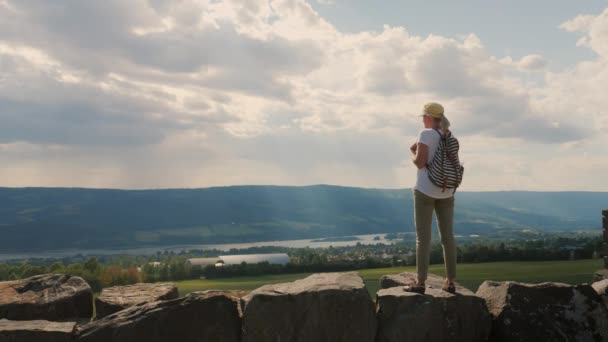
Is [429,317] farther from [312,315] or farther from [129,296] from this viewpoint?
[129,296]

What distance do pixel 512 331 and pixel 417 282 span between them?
181 cm

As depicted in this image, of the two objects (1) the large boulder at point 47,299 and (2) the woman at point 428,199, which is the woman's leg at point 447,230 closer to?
(2) the woman at point 428,199

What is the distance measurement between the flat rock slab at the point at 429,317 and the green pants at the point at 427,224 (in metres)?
0.53

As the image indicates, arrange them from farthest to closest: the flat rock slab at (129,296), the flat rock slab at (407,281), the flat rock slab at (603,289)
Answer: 1. the flat rock slab at (603,289)
2. the flat rock slab at (129,296)
3. the flat rock slab at (407,281)

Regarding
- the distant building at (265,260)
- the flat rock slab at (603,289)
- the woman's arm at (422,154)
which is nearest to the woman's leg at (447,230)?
the woman's arm at (422,154)

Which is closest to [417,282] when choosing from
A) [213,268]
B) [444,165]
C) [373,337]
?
[373,337]

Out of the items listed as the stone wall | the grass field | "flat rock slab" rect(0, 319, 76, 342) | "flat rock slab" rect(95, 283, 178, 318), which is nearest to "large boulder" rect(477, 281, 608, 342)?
the stone wall

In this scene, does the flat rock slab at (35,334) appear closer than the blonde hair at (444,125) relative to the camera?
Yes

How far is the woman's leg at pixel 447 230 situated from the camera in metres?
9.52

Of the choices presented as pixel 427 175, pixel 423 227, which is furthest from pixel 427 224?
pixel 427 175

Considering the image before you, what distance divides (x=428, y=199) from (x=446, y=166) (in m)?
0.66

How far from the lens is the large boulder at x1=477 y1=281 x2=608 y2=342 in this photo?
924 cm

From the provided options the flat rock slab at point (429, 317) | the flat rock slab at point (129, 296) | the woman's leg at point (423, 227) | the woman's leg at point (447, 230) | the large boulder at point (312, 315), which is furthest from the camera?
the flat rock slab at point (129, 296)

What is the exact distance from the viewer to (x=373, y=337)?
8633 mm
